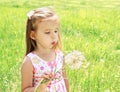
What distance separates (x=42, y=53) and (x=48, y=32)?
0.76 ft

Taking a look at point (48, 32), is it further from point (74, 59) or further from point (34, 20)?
point (74, 59)

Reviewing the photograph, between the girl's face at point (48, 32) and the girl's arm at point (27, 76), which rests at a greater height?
the girl's face at point (48, 32)

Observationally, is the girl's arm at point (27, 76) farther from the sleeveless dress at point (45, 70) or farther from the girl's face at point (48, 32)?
the girl's face at point (48, 32)

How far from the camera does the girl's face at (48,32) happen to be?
143 inches

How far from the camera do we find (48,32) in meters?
3.64

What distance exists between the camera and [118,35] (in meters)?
8.88

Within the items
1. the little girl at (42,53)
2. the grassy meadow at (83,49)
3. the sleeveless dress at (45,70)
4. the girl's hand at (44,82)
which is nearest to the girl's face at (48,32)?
the little girl at (42,53)

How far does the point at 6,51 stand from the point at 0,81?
1.32m

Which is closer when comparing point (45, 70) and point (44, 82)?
point (44, 82)

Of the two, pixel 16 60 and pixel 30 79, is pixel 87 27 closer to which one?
pixel 16 60

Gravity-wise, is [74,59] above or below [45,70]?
above

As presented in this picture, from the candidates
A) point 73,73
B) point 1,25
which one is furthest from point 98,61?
point 1,25

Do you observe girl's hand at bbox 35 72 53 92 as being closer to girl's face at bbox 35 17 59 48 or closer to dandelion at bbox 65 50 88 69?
dandelion at bbox 65 50 88 69

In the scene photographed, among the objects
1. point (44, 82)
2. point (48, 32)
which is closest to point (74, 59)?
point (44, 82)
